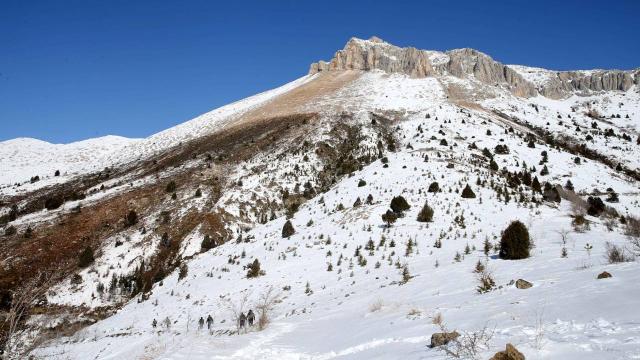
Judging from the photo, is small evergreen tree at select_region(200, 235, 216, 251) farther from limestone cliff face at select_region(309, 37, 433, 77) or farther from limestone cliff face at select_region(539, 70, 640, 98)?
limestone cliff face at select_region(539, 70, 640, 98)

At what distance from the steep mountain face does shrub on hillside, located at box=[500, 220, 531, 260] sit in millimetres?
138

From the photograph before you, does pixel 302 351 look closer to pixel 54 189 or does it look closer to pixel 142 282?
pixel 142 282

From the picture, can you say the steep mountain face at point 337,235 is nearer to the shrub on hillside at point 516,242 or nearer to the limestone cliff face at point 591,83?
the shrub on hillside at point 516,242

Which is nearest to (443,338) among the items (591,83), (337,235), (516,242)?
(516,242)

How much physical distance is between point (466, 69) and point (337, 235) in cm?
10422

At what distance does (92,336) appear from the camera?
53.2ft

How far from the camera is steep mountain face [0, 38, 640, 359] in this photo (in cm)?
809

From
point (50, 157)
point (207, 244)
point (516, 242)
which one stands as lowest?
point (207, 244)

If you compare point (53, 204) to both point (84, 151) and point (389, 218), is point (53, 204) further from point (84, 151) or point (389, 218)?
point (84, 151)

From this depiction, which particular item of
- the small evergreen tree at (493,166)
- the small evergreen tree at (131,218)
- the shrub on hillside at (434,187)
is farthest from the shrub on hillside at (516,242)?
the small evergreen tree at (131,218)

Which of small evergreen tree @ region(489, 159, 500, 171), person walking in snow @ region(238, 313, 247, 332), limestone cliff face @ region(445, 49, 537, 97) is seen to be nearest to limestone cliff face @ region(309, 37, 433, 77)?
limestone cliff face @ region(445, 49, 537, 97)

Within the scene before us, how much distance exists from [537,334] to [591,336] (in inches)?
23.4

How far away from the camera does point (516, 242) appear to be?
Answer: 526 inches

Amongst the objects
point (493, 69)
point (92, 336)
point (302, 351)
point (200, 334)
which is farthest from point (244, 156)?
point (493, 69)
